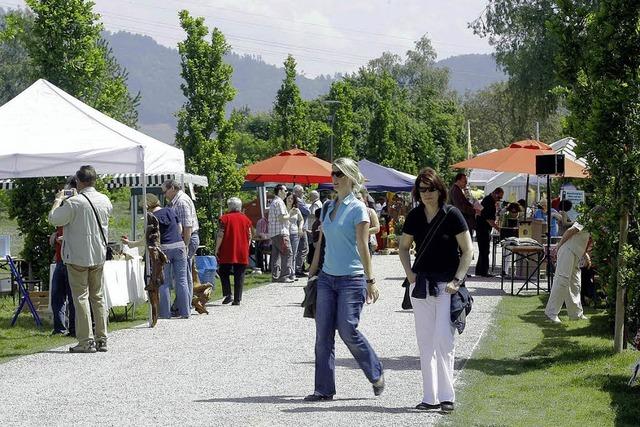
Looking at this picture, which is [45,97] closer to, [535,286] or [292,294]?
[292,294]

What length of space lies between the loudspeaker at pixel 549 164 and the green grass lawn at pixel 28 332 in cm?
599

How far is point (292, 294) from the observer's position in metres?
20.6

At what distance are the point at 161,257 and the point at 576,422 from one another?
7.78 metres

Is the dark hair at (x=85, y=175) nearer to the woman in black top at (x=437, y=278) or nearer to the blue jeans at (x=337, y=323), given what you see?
the blue jeans at (x=337, y=323)

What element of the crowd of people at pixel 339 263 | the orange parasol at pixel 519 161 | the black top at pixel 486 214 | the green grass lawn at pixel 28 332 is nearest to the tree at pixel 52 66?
the green grass lawn at pixel 28 332

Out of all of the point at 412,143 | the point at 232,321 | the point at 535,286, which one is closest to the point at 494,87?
the point at 412,143

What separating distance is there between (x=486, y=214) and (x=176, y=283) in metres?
10.0

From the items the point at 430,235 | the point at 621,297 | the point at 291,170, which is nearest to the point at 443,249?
the point at 430,235

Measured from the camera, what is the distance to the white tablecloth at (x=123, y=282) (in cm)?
1482

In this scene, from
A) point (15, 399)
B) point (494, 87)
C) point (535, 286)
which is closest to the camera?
point (15, 399)

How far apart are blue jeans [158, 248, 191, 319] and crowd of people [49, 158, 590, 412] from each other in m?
0.01

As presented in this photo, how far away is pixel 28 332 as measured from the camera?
14914 mm

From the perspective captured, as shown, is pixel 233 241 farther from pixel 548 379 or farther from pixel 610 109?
pixel 548 379

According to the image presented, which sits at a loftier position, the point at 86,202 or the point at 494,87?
the point at 494,87
